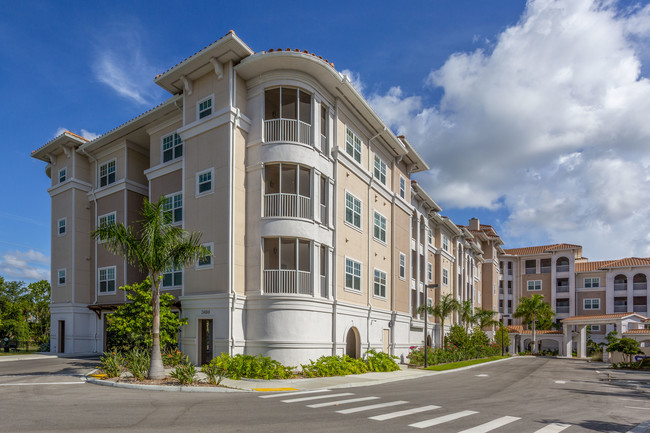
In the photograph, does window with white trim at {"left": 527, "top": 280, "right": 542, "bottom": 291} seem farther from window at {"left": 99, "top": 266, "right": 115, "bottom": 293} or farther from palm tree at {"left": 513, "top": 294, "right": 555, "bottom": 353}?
window at {"left": 99, "top": 266, "right": 115, "bottom": 293}

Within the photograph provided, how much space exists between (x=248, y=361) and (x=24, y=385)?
796 centimetres

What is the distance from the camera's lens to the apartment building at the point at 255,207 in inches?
901

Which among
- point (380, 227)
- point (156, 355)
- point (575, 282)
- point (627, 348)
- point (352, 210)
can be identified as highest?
point (352, 210)

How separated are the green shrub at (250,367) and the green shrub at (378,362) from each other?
703 centimetres

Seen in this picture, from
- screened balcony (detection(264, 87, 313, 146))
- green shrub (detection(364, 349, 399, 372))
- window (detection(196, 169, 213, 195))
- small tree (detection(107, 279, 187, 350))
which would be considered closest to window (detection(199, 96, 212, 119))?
screened balcony (detection(264, 87, 313, 146))

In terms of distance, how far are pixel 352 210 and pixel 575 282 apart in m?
65.2

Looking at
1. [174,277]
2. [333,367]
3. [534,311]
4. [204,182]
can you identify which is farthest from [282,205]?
[534,311]

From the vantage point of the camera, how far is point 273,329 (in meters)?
22.2

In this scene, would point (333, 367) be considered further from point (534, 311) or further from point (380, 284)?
point (534, 311)

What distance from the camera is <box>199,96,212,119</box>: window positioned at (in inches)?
973

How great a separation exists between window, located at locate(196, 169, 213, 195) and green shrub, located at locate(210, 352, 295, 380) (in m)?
8.23

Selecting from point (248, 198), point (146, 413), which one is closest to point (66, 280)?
point (248, 198)

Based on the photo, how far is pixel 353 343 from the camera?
93.1ft

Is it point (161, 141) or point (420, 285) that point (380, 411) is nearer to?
point (161, 141)
